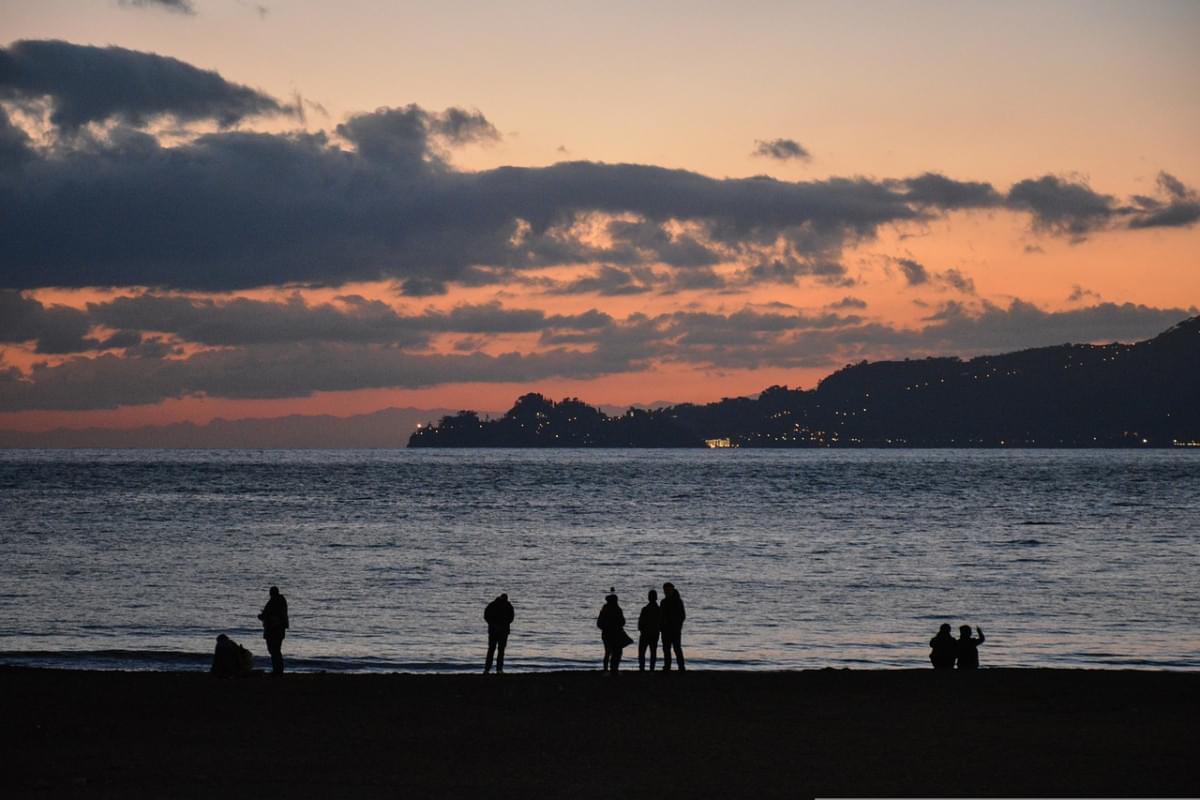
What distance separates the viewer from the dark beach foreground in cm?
1441

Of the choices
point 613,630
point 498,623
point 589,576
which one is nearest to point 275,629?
point 498,623

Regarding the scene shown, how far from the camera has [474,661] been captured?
2992 cm

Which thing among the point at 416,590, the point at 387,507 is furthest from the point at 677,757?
the point at 387,507

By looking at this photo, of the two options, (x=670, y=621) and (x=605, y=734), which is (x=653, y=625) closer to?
(x=670, y=621)

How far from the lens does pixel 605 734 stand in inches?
695

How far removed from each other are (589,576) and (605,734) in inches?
1284

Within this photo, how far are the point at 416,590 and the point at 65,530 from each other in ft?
119

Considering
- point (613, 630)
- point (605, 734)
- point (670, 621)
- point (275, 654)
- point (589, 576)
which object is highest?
point (670, 621)

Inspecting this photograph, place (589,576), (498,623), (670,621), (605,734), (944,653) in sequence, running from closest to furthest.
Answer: (605,734) < (670,621) < (498,623) < (944,653) < (589,576)

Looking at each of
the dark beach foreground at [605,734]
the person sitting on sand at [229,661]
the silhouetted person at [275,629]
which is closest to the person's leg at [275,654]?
the silhouetted person at [275,629]

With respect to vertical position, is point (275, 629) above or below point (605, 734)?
above

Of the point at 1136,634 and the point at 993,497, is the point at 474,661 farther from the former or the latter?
the point at 993,497

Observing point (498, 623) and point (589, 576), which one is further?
point (589, 576)

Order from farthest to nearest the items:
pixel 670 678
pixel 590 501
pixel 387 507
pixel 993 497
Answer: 1. pixel 993 497
2. pixel 590 501
3. pixel 387 507
4. pixel 670 678
